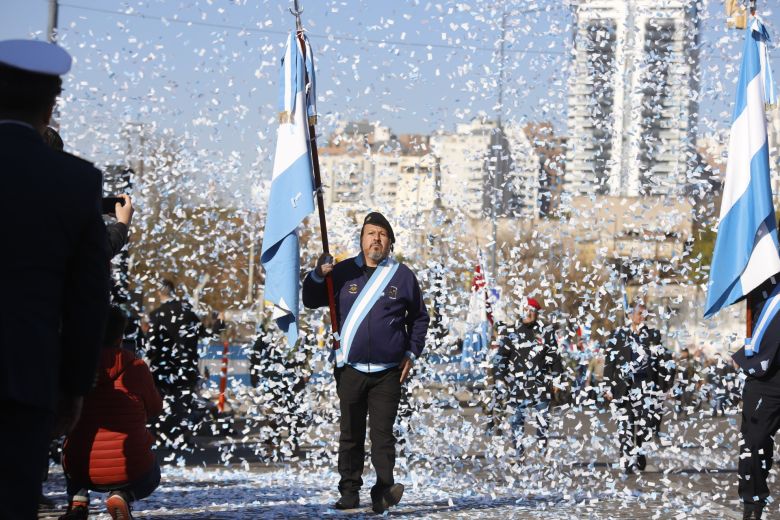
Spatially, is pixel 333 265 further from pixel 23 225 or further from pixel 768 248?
pixel 23 225

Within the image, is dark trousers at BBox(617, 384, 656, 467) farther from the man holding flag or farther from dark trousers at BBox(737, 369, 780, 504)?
dark trousers at BBox(737, 369, 780, 504)

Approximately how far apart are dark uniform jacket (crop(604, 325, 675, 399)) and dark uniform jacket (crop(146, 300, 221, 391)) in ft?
13.1

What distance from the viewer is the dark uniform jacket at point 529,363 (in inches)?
428

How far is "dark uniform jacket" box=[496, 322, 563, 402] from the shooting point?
1087cm

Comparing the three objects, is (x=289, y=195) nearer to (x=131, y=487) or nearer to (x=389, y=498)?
(x=389, y=498)

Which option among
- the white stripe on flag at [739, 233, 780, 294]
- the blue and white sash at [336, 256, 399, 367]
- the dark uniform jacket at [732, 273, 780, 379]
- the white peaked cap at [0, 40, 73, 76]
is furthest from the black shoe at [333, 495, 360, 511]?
the white peaked cap at [0, 40, 73, 76]

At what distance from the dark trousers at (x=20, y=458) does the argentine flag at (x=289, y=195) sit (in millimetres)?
5408

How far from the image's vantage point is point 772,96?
9438 millimetres

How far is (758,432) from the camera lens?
8.30m

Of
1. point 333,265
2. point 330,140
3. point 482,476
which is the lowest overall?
point 482,476

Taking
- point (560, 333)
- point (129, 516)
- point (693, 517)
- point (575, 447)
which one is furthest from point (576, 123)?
A: point (129, 516)

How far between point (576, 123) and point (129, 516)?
6095 millimetres

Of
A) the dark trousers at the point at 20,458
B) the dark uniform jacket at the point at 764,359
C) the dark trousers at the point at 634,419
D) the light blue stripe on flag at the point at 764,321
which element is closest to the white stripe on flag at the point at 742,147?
the light blue stripe on flag at the point at 764,321

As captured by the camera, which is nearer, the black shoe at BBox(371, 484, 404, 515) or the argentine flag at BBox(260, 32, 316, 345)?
the black shoe at BBox(371, 484, 404, 515)
